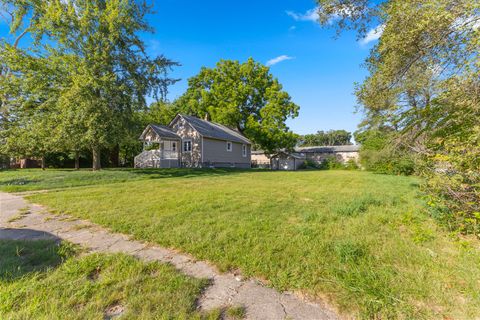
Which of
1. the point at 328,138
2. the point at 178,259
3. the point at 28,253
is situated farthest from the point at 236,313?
the point at 328,138

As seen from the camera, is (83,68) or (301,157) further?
(301,157)

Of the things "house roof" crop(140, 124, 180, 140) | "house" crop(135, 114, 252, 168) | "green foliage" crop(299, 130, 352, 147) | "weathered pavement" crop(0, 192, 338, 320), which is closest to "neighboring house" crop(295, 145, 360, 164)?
"house" crop(135, 114, 252, 168)

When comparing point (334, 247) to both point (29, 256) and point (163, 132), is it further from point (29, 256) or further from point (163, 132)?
point (163, 132)

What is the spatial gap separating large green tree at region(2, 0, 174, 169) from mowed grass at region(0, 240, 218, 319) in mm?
10880

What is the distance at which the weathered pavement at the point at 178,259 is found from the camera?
1.95m

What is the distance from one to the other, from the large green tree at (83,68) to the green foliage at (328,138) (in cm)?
7155

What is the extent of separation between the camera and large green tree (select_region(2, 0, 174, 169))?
11.7m

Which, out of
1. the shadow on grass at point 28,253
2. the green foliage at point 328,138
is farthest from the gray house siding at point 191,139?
the green foliage at point 328,138

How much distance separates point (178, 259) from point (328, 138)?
84.5 metres

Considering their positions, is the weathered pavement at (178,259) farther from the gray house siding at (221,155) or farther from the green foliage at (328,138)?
the green foliage at (328,138)

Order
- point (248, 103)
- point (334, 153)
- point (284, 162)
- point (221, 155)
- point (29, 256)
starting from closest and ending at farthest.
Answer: point (29, 256) → point (221, 155) → point (248, 103) → point (284, 162) → point (334, 153)

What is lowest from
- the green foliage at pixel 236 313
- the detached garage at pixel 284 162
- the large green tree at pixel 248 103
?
the green foliage at pixel 236 313

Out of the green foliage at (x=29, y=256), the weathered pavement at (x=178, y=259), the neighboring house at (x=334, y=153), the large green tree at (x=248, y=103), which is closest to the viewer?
the weathered pavement at (x=178, y=259)

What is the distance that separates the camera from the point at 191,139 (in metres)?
20.1
